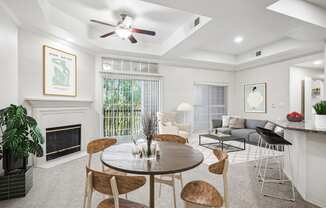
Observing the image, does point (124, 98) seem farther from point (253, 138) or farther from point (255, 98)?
point (255, 98)

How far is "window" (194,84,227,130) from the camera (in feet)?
23.3

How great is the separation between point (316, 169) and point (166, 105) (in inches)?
176

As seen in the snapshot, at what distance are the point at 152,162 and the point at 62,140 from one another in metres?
3.53

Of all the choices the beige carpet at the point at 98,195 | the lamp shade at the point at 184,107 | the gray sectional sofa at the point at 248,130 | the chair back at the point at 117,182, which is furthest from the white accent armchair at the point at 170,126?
the chair back at the point at 117,182

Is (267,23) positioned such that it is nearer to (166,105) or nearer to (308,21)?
(308,21)

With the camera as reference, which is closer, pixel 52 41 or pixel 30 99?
pixel 30 99

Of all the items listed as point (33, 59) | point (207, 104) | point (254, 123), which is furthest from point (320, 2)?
point (33, 59)

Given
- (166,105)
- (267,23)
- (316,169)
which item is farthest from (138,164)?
(166,105)

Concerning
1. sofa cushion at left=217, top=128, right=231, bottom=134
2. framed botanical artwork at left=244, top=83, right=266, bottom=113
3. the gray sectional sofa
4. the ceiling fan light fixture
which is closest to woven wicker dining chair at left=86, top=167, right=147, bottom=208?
the ceiling fan light fixture

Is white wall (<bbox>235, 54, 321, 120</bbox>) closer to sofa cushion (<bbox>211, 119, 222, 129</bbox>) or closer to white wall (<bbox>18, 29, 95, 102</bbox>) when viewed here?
sofa cushion (<bbox>211, 119, 222, 129</bbox>)

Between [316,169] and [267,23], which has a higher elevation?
[267,23]

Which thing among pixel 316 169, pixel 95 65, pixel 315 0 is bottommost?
pixel 316 169

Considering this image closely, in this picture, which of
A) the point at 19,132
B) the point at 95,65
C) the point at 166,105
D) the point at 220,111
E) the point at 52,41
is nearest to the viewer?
the point at 19,132

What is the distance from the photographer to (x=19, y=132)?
249cm
